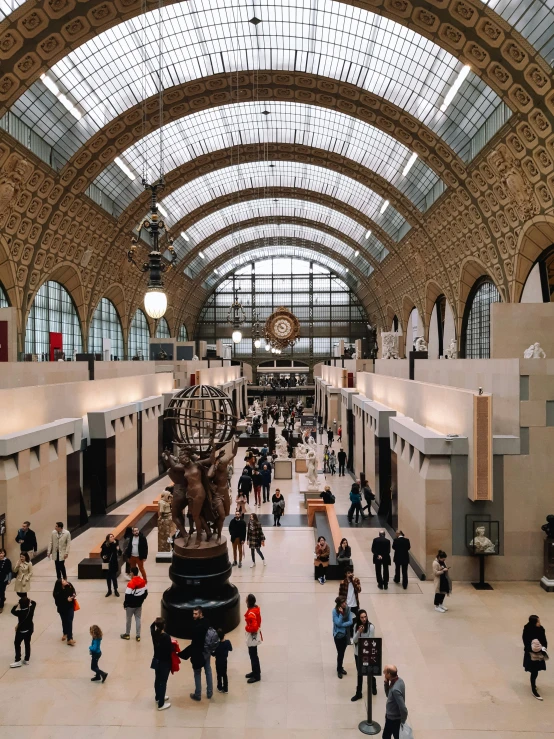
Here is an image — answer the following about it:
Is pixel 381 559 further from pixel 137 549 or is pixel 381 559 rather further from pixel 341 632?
pixel 137 549

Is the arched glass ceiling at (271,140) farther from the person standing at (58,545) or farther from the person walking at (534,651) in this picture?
the person walking at (534,651)

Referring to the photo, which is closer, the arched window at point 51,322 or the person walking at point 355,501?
the person walking at point 355,501

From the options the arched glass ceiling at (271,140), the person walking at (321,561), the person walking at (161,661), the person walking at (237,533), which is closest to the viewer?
the person walking at (161,661)

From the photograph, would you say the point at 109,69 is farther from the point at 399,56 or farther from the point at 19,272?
the point at 399,56

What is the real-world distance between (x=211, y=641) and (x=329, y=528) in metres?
7.73

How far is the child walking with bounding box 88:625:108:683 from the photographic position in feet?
25.3

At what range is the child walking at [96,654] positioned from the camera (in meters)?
7.71

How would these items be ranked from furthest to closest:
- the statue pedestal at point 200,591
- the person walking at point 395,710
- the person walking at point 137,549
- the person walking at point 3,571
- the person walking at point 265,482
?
the person walking at point 265,482 → the person walking at point 137,549 → the person walking at point 3,571 → the statue pedestal at point 200,591 → the person walking at point 395,710

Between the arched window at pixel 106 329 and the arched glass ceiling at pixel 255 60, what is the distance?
44.3 ft

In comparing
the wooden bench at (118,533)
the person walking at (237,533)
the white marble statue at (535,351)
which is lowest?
the wooden bench at (118,533)

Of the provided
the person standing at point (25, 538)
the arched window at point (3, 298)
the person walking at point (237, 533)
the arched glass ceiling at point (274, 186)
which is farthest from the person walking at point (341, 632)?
the arched glass ceiling at point (274, 186)

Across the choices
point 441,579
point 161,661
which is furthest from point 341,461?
point 161,661

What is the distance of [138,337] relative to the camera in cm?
4784

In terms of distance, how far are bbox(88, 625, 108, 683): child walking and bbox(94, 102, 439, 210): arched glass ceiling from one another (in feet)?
94.1
